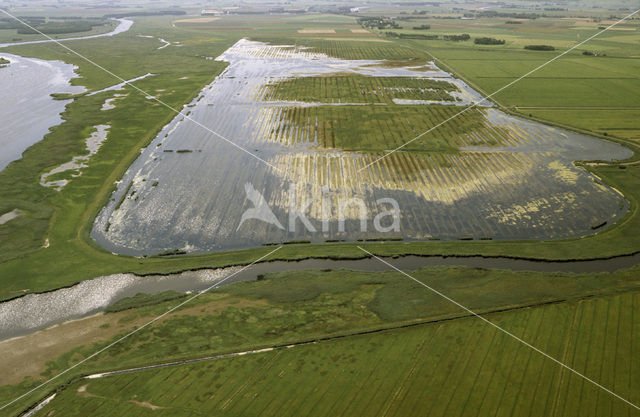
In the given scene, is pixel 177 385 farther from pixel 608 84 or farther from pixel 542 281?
pixel 608 84

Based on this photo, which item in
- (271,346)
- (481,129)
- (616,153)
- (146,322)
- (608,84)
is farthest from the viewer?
(608,84)

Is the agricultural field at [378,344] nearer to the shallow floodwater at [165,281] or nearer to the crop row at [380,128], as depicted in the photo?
the shallow floodwater at [165,281]

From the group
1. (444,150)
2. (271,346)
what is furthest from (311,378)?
(444,150)

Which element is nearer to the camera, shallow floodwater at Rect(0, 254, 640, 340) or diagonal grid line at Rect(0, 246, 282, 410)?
diagonal grid line at Rect(0, 246, 282, 410)

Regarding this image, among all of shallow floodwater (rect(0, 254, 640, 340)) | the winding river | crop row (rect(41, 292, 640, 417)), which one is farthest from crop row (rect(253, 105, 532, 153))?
the winding river

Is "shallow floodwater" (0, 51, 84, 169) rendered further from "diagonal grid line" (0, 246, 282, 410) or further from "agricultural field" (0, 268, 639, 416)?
"agricultural field" (0, 268, 639, 416)

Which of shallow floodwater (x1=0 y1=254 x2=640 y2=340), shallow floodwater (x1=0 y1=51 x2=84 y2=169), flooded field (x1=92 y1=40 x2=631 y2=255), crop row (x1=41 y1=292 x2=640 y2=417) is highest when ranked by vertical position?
shallow floodwater (x1=0 y1=51 x2=84 y2=169)
